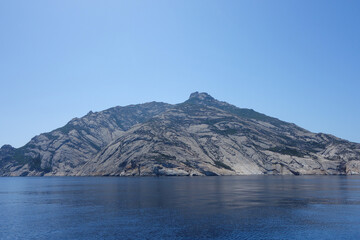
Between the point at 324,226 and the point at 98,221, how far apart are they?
4973 cm

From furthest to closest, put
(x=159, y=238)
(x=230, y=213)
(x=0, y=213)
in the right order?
(x=0, y=213), (x=230, y=213), (x=159, y=238)

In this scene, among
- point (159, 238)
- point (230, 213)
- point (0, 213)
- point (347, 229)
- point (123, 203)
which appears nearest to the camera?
point (159, 238)

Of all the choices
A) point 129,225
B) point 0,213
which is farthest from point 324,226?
point 0,213

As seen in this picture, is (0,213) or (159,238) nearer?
(159,238)

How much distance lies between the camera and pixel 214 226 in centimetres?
6300

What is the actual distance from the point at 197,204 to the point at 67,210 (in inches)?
1487

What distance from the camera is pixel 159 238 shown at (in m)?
54.7

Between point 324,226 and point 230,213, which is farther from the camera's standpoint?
point 230,213

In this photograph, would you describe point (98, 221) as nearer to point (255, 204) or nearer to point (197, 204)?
point (197, 204)

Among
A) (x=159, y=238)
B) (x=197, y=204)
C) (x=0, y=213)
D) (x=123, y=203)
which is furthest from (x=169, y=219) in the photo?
(x=0, y=213)

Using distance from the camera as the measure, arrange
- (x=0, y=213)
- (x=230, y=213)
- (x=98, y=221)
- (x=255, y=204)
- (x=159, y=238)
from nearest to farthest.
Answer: (x=159, y=238) → (x=98, y=221) → (x=230, y=213) → (x=0, y=213) → (x=255, y=204)

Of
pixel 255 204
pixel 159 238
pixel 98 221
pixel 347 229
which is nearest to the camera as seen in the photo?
pixel 159 238

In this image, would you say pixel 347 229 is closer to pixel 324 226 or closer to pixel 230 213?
pixel 324 226

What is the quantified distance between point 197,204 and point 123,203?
24253 mm
